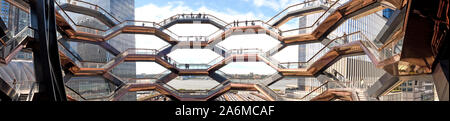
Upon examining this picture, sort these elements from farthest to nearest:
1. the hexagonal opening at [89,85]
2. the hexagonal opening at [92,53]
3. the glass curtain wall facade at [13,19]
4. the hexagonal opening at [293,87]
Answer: the hexagonal opening at [92,53]
the hexagonal opening at [89,85]
the glass curtain wall facade at [13,19]
the hexagonal opening at [293,87]

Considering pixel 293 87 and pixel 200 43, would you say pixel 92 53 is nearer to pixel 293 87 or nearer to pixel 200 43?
pixel 200 43

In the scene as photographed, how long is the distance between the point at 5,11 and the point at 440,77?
2401 centimetres

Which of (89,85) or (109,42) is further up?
(109,42)

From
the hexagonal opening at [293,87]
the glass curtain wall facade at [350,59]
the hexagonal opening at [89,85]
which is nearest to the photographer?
the hexagonal opening at [293,87]

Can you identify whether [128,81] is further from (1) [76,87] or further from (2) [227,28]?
(2) [227,28]

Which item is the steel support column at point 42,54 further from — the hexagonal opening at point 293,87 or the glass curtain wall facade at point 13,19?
the hexagonal opening at point 293,87

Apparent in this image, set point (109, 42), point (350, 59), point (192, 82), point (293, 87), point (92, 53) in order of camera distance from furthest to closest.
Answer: point (109, 42)
point (92, 53)
point (350, 59)
point (192, 82)
point (293, 87)

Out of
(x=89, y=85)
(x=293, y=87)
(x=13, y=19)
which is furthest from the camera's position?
(x=89, y=85)

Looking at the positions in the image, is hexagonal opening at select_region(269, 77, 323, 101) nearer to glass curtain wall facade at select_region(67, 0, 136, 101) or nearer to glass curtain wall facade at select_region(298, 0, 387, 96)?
glass curtain wall facade at select_region(298, 0, 387, 96)

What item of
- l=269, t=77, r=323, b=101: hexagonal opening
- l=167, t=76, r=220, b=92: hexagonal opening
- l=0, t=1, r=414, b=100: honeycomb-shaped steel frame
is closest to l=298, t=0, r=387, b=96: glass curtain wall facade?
l=269, t=77, r=323, b=101: hexagonal opening

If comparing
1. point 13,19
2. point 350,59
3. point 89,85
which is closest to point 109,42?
point 89,85

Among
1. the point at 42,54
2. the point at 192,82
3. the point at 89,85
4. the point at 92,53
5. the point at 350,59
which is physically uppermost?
the point at 92,53

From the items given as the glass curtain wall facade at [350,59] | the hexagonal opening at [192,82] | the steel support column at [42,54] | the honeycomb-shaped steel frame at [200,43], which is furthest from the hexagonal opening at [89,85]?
the glass curtain wall facade at [350,59]
